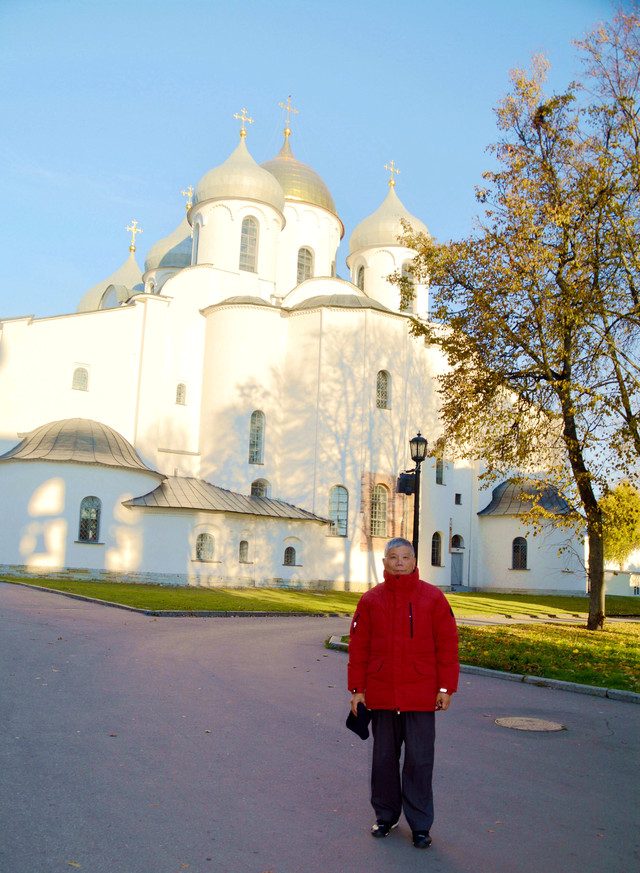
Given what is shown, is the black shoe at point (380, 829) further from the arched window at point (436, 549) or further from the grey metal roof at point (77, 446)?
the arched window at point (436, 549)

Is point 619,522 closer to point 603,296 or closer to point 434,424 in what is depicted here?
point 603,296

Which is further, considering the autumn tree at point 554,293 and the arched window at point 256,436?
the arched window at point 256,436

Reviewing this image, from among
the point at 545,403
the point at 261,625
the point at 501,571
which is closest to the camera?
the point at 261,625

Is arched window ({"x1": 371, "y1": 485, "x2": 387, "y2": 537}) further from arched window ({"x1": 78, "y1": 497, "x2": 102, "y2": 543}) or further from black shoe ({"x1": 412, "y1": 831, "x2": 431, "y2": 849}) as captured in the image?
black shoe ({"x1": 412, "y1": 831, "x2": 431, "y2": 849})

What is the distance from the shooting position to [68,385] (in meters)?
34.5

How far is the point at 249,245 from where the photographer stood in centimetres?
4056

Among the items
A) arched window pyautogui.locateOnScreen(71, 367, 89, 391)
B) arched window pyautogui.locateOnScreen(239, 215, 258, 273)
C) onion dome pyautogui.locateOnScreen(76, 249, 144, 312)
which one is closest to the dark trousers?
arched window pyautogui.locateOnScreen(71, 367, 89, 391)

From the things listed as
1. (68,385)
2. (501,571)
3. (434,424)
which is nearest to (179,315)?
(68,385)

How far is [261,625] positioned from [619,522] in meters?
8.45

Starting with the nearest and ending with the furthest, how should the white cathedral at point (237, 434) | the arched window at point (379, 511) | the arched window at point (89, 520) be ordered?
1. the arched window at point (89, 520)
2. the white cathedral at point (237, 434)
3. the arched window at point (379, 511)

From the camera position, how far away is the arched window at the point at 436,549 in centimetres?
3947

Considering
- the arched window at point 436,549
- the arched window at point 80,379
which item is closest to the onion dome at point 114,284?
the arched window at point 80,379

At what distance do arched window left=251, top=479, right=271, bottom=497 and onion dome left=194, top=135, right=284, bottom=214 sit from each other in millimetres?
14024

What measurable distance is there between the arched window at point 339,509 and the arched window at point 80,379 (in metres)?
11.4
